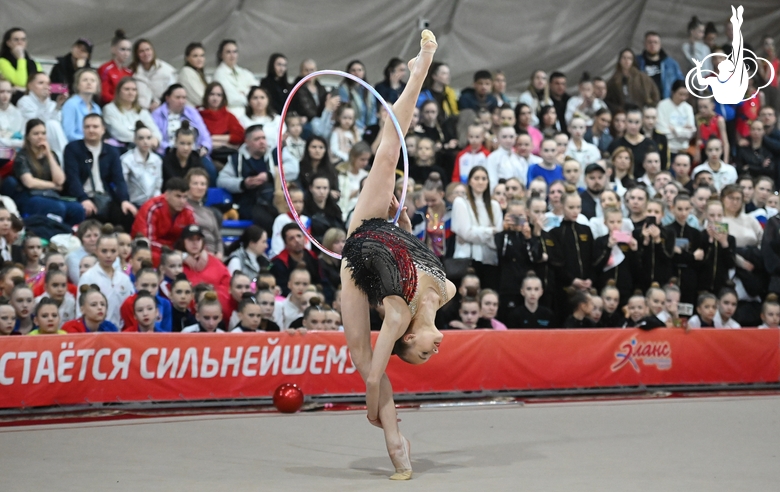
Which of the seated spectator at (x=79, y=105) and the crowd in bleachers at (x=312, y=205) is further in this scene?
the seated spectator at (x=79, y=105)

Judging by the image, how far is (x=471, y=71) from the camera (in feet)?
47.2

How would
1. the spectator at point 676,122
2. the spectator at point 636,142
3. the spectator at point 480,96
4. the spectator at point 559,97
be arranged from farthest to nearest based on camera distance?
the spectator at point 676,122, the spectator at point 559,97, the spectator at point 480,96, the spectator at point 636,142

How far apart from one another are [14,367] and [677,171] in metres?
8.17

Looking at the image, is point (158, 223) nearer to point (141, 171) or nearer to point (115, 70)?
point (141, 171)

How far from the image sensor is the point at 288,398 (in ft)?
25.9

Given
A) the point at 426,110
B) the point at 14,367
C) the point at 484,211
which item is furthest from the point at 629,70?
the point at 14,367

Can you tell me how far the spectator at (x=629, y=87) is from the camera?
45.0 feet

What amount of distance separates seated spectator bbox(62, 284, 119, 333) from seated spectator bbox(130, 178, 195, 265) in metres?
1.40

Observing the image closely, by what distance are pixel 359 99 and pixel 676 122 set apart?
437cm

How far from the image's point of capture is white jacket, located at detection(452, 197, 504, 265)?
10.1m

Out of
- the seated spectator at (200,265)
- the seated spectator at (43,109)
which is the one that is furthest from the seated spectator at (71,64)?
the seated spectator at (200,265)

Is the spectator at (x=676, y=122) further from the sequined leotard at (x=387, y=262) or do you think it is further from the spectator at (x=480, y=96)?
the sequined leotard at (x=387, y=262)

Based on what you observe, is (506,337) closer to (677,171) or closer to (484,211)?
(484,211)

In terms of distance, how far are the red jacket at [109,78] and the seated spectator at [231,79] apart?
3.71ft
